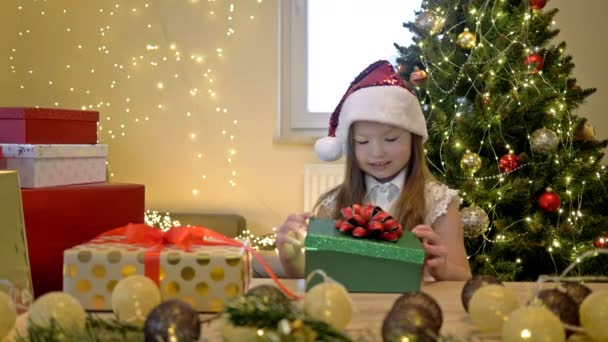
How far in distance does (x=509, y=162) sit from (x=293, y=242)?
1.45m

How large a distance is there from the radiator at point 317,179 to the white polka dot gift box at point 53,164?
2045 mm

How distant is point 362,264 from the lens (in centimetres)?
97

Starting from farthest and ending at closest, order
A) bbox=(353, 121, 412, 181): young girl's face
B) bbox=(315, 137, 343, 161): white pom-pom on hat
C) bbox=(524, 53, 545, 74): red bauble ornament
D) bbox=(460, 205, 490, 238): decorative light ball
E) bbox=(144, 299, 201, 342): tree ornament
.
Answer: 1. bbox=(524, 53, 545, 74): red bauble ornament
2. bbox=(460, 205, 490, 238): decorative light ball
3. bbox=(315, 137, 343, 161): white pom-pom on hat
4. bbox=(353, 121, 412, 181): young girl's face
5. bbox=(144, 299, 201, 342): tree ornament

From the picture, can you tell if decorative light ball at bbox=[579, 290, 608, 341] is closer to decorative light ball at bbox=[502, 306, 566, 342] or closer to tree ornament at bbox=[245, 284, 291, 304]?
decorative light ball at bbox=[502, 306, 566, 342]

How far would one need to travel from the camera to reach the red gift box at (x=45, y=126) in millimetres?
1283

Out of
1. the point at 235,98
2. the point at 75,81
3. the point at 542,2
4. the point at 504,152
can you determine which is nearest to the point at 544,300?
the point at 504,152

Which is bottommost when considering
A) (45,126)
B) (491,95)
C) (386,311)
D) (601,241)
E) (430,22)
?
(601,241)

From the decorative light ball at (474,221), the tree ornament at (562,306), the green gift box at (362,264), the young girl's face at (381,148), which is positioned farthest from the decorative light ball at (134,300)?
the decorative light ball at (474,221)

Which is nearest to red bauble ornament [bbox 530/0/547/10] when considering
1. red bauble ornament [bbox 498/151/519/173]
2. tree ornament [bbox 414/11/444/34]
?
tree ornament [bbox 414/11/444/34]

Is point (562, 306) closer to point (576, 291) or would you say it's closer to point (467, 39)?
point (576, 291)

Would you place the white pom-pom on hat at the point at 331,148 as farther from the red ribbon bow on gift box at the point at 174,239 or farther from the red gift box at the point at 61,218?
the red ribbon bow on gift box at the point at 174,239

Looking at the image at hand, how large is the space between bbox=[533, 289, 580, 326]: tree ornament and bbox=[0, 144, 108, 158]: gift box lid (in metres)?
0.91

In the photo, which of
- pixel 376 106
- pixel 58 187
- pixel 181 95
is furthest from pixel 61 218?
pixel 181 95

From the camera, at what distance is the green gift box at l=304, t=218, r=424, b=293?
0.97 meters
